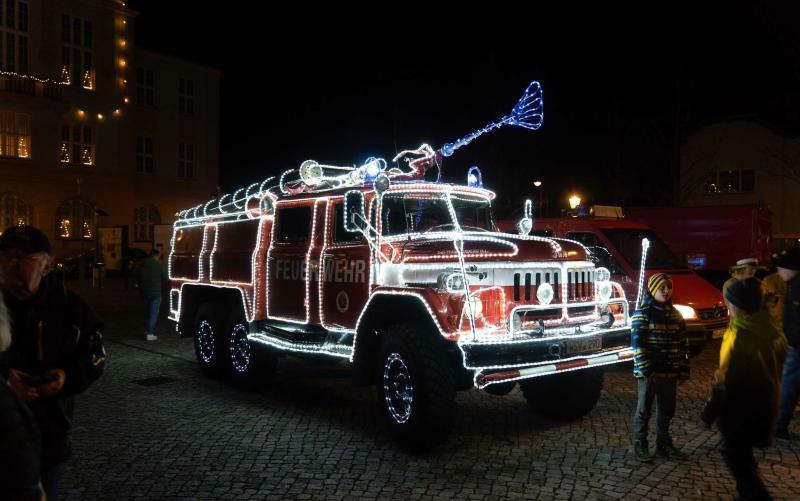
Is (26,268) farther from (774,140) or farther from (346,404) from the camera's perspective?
(774,140)

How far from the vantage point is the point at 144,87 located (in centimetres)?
3797

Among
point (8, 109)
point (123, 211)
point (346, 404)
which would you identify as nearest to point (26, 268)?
point (346, 404)

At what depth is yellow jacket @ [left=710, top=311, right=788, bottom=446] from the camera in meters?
4.13

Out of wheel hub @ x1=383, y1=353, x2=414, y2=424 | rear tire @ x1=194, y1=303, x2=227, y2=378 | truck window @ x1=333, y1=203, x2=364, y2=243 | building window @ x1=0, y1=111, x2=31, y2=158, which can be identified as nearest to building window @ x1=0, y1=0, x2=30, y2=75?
building window @ x1=0, y1=111, x2=31, y2=158

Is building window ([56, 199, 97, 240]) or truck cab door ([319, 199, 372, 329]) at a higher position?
building window ([56, 199, 97, 240])

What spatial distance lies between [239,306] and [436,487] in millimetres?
4648

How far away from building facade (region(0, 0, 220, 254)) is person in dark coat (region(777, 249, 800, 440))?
24.8 metres

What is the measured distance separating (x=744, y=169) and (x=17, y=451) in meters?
38.4

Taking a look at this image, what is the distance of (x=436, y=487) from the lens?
17.6 ft

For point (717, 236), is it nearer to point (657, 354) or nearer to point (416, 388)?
point (657, 354)

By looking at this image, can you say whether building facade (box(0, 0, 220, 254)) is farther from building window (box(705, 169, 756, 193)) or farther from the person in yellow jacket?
building window (box(705, 169, 756, 193))

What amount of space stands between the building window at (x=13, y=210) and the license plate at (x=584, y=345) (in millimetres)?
31814

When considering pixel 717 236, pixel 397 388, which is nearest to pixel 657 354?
pixel 397 388

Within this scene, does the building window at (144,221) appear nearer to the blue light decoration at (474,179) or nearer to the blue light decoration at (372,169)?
the blue light decoration at (474,179)
